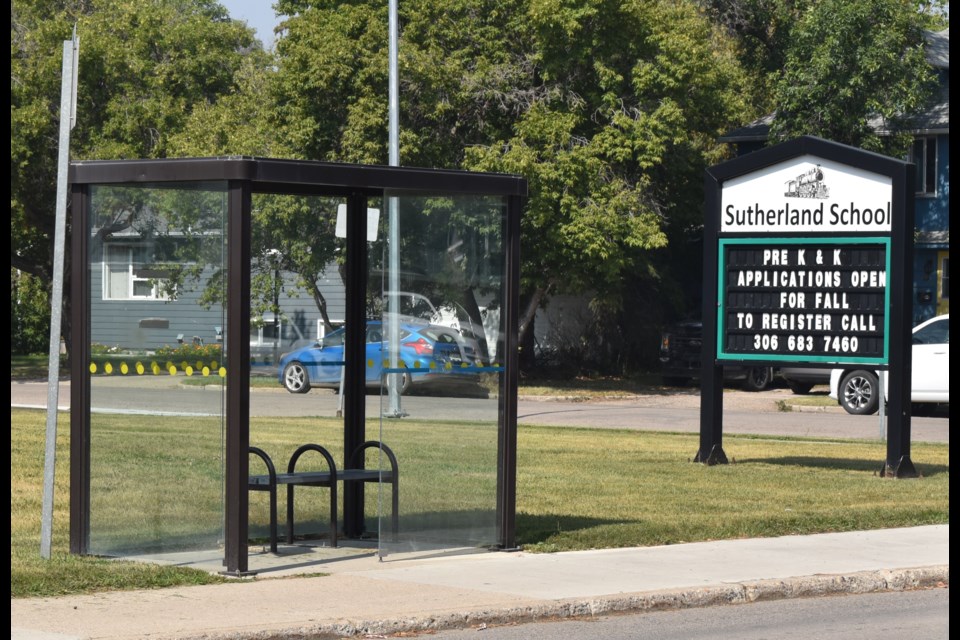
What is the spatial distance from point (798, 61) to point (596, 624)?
29.9 metres

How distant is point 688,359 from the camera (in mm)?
34594

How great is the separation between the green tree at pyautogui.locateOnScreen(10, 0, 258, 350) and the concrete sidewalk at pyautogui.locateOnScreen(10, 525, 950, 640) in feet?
88.6

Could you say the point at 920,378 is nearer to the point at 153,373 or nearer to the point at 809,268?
the point at 809,268

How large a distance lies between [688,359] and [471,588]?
25.8 metres

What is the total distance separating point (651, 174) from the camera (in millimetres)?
34469

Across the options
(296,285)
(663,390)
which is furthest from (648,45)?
(296,285)

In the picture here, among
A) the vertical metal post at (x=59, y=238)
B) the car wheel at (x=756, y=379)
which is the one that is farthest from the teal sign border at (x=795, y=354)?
the car wheel at (x=756, y=379)

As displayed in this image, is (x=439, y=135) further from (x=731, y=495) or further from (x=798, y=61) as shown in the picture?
(x=731, y=495)

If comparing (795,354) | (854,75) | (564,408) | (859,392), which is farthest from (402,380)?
(854,75)

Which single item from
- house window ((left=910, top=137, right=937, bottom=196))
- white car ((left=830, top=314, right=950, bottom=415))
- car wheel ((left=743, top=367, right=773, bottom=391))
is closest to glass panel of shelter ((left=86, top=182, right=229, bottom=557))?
white car ((left=830, top=314, right=950, bottom=415))

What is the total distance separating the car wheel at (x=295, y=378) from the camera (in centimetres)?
1139

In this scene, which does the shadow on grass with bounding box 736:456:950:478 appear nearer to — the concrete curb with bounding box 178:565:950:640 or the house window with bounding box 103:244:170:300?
the concrete curb with bounding box 178:565:950:640

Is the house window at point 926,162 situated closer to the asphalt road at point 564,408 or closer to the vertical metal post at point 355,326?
the asphalt road at point 564,408

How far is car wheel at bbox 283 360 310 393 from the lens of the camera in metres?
11.4
